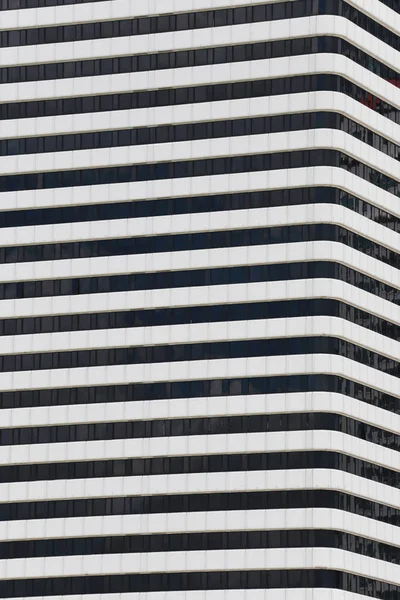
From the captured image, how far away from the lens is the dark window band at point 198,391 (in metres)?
181

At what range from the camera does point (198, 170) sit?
18738 cm

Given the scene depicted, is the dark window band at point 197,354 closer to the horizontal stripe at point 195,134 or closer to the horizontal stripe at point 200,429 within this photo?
the horizontal stripe at point 200,429

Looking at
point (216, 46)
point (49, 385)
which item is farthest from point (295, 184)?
point (49, 385)

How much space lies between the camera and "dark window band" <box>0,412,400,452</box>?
18062 cm

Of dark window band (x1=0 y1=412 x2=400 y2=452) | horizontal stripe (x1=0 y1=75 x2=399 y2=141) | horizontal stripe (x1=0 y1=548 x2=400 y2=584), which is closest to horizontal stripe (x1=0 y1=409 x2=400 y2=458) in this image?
dark window band (x1=0 y1=412 x2=400 y2=452)

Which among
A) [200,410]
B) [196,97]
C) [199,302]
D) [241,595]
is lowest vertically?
[241,595]

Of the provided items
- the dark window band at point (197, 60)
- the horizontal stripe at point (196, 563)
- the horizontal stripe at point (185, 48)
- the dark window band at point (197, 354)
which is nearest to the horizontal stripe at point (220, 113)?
the dark window band at point (197, 60)

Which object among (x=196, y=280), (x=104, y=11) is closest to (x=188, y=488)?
(x=196, y=280)

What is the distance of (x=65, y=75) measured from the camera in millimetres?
192500

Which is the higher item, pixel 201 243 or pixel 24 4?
pixel 24 4

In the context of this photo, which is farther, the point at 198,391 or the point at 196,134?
the point at 196,134

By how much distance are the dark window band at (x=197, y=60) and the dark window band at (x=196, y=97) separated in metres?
1.98

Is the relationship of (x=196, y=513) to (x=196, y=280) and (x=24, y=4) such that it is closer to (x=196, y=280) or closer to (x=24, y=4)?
(x=196, y=280)

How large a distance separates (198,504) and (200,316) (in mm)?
14763
